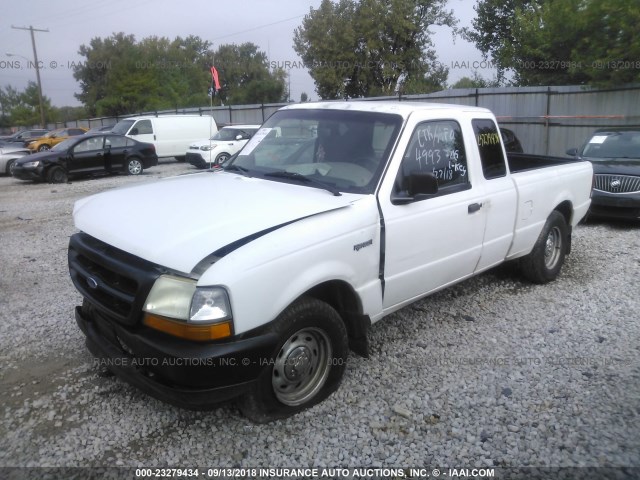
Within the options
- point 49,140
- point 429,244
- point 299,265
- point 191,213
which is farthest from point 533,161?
point 49,140

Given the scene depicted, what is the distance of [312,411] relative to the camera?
11.2ft

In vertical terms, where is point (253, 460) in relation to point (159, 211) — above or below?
below

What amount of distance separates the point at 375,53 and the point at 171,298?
32978mm

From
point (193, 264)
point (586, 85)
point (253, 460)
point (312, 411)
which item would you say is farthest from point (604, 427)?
point (586, 85)

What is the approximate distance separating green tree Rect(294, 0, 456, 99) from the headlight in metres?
30.4

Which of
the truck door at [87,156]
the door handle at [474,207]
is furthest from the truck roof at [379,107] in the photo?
the truck door at [87,156]

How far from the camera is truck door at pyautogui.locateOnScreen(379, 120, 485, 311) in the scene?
372cm

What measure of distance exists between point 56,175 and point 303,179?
1447 cm

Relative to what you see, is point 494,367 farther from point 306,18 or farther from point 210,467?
point 306,18

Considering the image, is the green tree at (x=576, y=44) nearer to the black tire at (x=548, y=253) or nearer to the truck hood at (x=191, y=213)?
the black tire at (x=548, y=253)

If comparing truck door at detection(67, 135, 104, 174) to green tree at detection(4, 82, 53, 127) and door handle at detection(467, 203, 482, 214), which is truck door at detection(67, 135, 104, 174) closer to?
door handle at detection(467, 203, 482, 214)

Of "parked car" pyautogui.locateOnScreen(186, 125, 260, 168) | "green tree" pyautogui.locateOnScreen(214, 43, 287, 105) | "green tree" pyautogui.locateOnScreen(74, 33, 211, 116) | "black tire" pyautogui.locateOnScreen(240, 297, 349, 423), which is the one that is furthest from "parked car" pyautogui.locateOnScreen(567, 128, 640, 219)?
"green tree" pyautogui.locateOnScreen(214, 43, 287, 105)

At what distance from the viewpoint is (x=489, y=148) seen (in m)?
4.75

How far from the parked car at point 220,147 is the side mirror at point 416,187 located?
15136 mm
